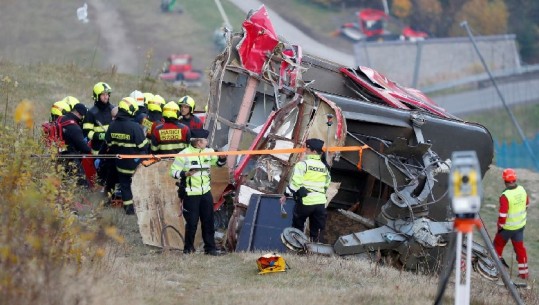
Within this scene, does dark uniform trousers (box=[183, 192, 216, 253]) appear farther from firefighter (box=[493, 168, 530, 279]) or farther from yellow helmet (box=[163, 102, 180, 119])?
firefighter (box=[493, 168, 530, 279])

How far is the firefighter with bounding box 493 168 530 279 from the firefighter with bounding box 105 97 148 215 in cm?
481

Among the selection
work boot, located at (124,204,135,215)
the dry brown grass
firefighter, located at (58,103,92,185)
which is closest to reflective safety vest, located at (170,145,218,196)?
the dry brown grass

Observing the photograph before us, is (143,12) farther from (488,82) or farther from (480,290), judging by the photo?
(480,290)

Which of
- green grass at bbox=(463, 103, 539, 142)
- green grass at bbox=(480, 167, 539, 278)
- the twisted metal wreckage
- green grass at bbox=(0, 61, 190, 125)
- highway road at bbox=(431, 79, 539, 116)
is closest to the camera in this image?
the twisted metal wreckage

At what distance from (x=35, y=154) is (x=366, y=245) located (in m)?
3.81

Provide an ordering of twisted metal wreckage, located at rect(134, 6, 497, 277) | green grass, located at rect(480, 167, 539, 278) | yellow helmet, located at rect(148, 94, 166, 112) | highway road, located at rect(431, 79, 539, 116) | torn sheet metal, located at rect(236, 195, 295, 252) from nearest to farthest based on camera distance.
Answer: twisted metal wreckage, located at rect(134, 6, 497, 277) < torn sheet metal, located at rect(236, 195, 295, 252) < yellow helmet, located at rect(148, 94, 166, 112) < green grass, located at rect(480, 167, 539, 278) < highway road, located at rect(431, 79, 539, 116)

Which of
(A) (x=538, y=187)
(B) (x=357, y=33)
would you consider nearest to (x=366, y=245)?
(A) (x=538, y=187)

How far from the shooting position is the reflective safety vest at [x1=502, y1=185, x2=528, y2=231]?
13516 mm


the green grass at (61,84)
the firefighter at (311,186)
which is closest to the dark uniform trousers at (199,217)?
the firefighter at (311,186)

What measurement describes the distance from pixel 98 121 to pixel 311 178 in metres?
4.38

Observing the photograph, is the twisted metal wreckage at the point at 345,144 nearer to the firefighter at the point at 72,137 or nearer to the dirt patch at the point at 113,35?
the firefighter at the point at 72,137

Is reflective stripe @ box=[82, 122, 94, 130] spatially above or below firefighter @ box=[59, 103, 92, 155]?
above

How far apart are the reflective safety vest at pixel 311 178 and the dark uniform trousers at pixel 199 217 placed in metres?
0.96

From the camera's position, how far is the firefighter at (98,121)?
48.9ft
